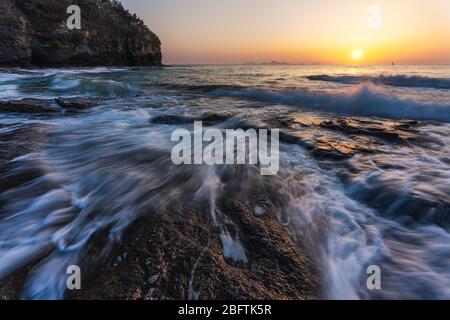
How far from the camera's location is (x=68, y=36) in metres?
39.7

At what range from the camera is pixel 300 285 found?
1.92 m

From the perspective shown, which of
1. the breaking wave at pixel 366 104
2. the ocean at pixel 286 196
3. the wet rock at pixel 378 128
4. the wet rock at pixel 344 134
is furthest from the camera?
the breaking wave at pixel 366 104

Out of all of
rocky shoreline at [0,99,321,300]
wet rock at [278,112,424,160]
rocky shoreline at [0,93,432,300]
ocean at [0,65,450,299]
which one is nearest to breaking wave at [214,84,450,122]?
wet rock at [278,112,424,160]

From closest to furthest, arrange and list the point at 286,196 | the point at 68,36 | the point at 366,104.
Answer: the point at 286,196
the point at 366,104
the point at 68,36

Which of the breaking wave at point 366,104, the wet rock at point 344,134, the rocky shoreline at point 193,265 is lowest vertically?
the rocky shoreline at point 193,265

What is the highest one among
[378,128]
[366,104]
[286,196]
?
[366,104]

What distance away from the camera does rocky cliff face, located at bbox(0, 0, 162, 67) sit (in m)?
30.5

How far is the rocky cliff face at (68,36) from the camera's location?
3045cm

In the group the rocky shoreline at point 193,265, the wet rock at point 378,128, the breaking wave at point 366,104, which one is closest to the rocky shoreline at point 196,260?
the rocky shoreline at point 193,265

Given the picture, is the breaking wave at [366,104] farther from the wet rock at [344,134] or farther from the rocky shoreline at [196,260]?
the rocky shoreline at [196,260]

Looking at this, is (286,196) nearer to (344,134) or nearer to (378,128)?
(344,134)

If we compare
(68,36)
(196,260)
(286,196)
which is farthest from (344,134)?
(68,36)

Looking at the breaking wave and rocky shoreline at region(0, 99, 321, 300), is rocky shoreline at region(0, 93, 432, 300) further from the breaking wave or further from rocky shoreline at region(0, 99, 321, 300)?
the breaking wave

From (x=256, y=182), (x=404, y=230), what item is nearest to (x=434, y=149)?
(x=404, y=230)
